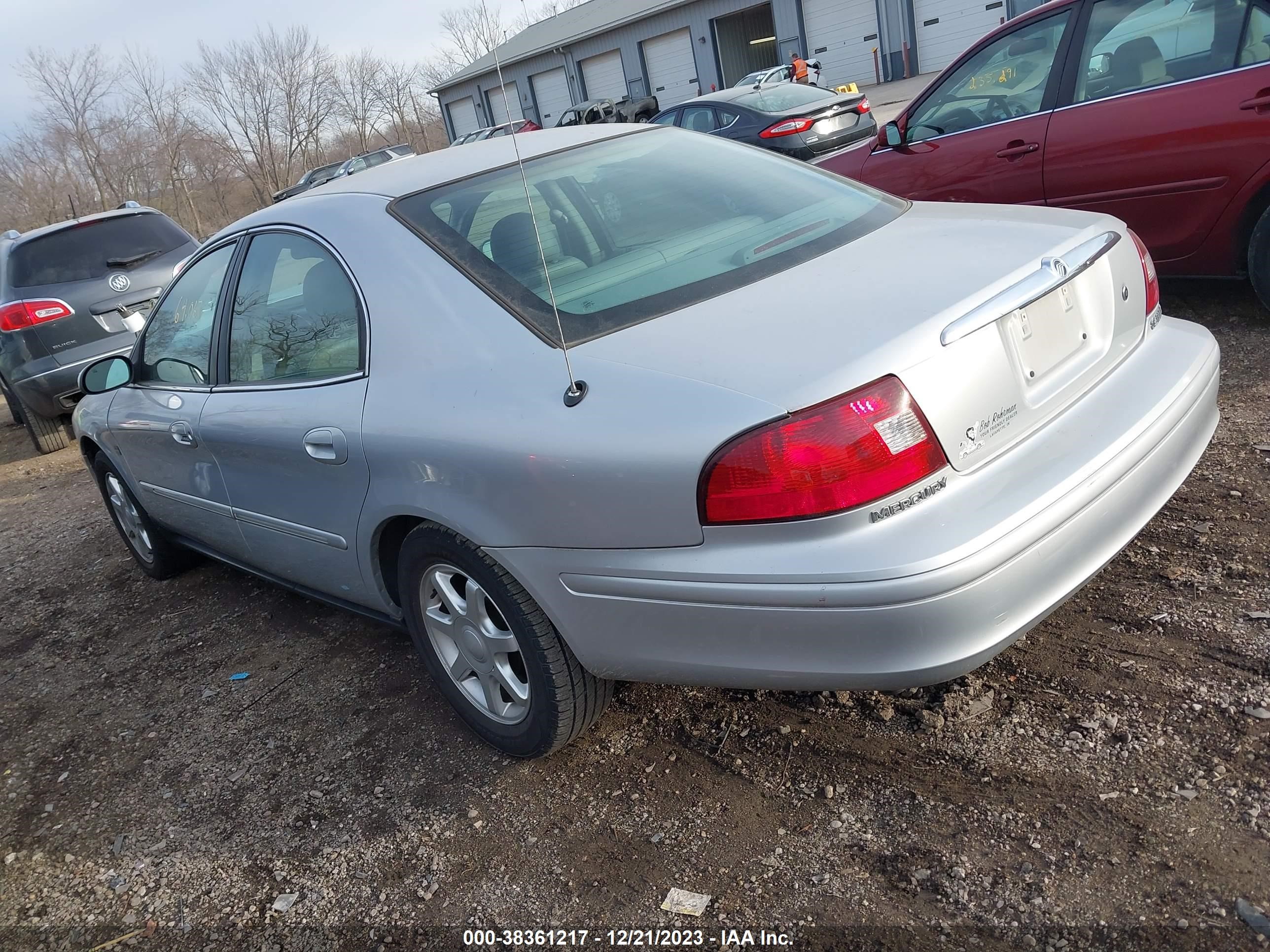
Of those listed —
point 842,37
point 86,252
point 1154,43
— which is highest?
point 842,37

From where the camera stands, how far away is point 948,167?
5.39 metres

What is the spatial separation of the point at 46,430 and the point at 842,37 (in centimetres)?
2456

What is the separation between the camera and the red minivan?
4227 mm

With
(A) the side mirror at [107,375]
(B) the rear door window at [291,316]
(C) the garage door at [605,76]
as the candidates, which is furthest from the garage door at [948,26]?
(B) the rear door window at [291,316]

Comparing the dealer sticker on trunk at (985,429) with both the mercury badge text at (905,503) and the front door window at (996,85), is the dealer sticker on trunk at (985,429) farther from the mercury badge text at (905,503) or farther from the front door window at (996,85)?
the front door window at (996,85)

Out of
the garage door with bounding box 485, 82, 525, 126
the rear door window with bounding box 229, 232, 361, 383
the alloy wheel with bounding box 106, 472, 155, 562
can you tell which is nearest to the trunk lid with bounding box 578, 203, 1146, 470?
the rear door window with bounding box 229, 232, 361, 383

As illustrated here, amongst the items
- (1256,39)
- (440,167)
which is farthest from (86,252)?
(1256,39)

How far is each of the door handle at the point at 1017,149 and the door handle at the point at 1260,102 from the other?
3.24 ft

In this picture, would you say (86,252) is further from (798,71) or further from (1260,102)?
(798,71)

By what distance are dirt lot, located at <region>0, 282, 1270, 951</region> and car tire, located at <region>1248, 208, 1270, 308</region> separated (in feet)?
3.52

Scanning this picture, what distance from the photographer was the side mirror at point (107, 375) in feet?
13.1

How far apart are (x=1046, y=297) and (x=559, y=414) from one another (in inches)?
45.4

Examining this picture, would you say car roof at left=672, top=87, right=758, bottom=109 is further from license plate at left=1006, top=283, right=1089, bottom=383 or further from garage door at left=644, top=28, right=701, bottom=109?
garage door at left=644, top=28, right=701, bottom=109

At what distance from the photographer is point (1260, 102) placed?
4102 mm
